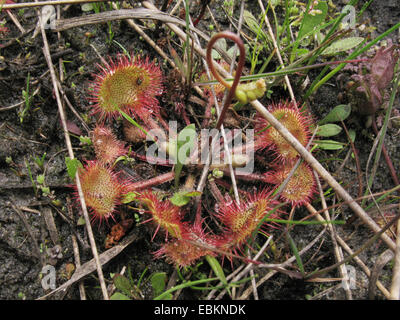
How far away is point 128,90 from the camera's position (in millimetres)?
2062

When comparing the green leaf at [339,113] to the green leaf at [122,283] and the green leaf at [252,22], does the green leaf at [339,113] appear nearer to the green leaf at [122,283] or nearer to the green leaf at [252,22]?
the green leaf at [252,22]

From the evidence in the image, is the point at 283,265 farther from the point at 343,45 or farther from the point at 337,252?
the point at 343,45

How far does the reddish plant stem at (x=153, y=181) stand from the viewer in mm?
1926

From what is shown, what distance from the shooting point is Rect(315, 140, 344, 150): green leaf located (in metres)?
2.09

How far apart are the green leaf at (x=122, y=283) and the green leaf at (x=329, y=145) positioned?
145 cm

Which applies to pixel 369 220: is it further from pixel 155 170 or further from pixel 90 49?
pixel 90 49

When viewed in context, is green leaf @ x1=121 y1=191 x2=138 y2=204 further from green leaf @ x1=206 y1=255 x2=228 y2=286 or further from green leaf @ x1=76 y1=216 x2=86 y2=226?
green leaf @ x1=206 y1=255 x2=228 y2=286

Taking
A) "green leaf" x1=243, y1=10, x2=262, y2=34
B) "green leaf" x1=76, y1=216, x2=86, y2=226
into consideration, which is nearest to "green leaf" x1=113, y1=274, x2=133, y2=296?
"green leaf" x1=76, y1=216, x2=86, y2=226

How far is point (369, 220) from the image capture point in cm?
162

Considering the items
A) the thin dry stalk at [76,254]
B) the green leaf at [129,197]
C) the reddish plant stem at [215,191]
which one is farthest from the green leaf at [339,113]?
the thin dry stalk at [76,254]

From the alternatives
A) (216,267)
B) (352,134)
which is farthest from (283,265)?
(352,134)
